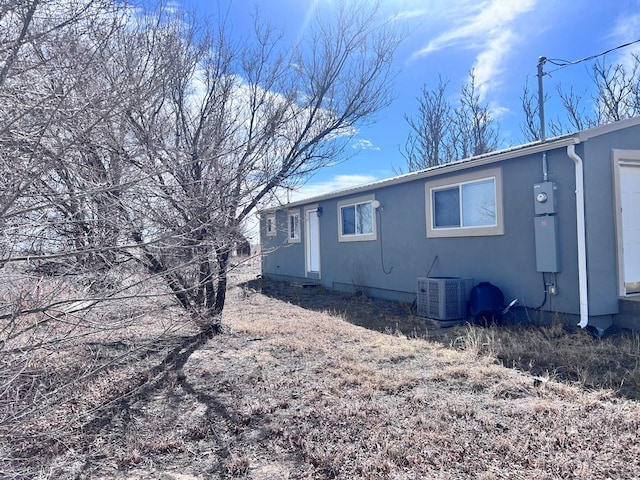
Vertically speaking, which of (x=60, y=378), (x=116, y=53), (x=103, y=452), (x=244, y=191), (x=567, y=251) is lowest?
(x=103, y=452)

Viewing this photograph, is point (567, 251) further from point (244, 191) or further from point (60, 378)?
point (60, 378)

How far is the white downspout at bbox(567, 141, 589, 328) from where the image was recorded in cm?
582

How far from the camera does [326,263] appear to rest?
1207cm

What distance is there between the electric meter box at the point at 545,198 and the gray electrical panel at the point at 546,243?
→ 3.5 inches

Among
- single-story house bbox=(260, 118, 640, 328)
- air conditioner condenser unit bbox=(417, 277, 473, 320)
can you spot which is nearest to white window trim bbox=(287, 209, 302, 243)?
single-story house bbox=(260, 118, 640, 328)

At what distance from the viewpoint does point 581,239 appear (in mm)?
5859

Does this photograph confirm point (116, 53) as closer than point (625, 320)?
Yes

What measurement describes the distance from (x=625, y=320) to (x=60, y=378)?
6.58 metres

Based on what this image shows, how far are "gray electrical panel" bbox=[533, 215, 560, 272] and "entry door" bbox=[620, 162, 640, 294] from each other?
36.5 inches

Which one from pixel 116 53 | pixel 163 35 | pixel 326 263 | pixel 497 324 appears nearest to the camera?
pixel 116 53

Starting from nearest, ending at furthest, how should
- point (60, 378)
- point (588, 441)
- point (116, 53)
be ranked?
point (588, 441), point (116, 53), point (60, 378)

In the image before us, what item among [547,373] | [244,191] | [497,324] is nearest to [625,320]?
[497,324]

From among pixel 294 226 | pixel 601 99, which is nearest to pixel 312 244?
pixel 294 226

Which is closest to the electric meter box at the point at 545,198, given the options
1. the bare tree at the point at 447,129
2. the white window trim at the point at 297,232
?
the white window trim at the point at 297,232
